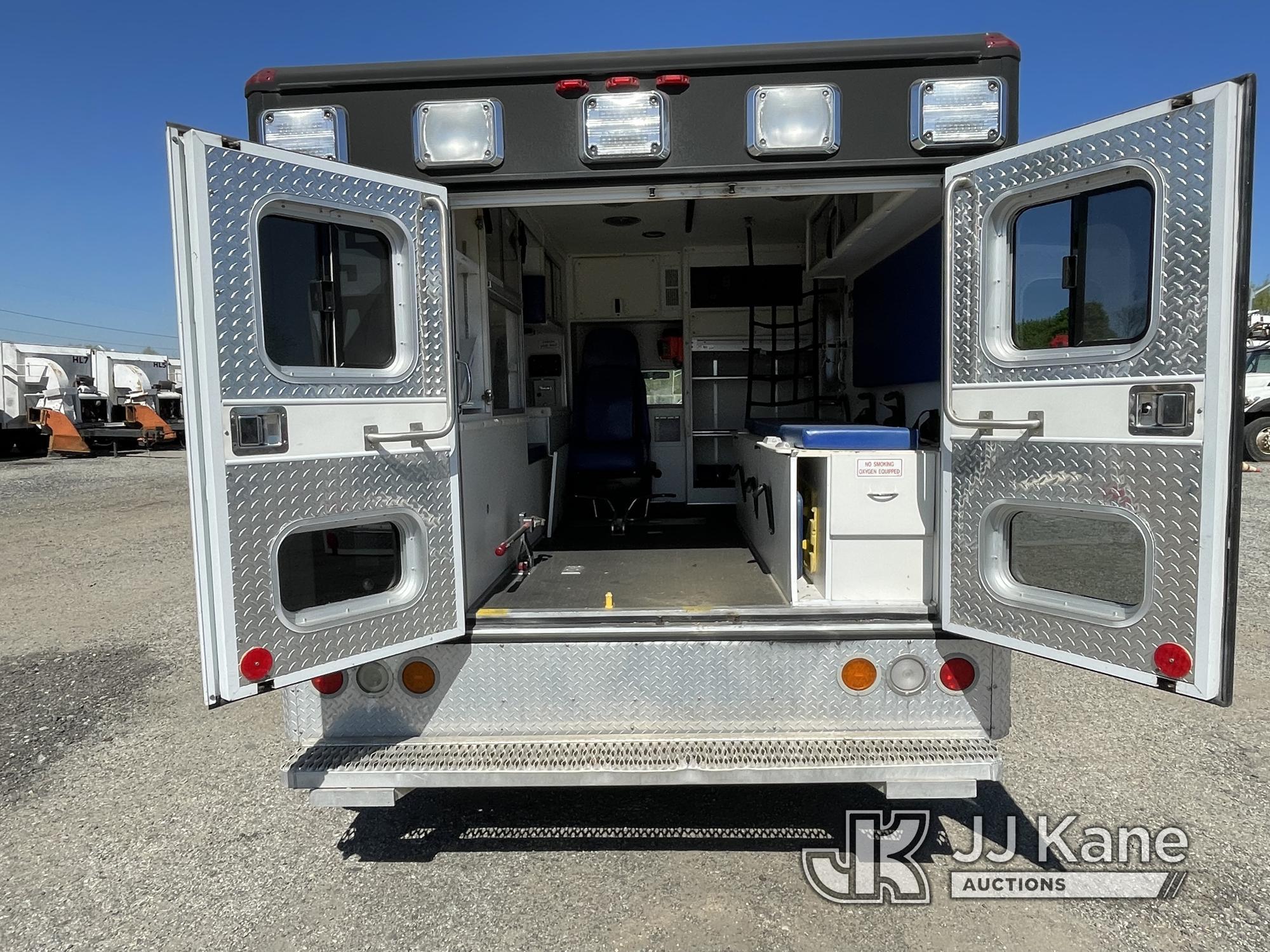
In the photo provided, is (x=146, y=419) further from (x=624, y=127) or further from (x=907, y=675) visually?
(x=907, y=675)

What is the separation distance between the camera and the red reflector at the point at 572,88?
2473 millimetres

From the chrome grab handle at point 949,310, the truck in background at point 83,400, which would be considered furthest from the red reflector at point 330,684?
the truck in background at point 83,400

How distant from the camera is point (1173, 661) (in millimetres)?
2053

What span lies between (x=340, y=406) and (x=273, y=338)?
0.85 ft

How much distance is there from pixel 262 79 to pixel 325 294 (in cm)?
71

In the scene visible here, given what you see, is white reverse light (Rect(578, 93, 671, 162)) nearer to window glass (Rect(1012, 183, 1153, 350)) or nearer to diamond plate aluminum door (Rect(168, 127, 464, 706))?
diamond plate aluminum door (Rect(168, 127, 464, 706))

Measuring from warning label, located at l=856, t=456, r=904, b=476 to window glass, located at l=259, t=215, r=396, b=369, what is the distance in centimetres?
162

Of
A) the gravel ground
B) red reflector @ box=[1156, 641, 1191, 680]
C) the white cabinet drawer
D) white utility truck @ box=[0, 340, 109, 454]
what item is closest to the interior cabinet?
the gravel ground

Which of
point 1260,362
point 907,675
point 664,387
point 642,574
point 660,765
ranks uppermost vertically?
point 1260,362

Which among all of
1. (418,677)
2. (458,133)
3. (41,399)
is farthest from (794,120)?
(41,399)

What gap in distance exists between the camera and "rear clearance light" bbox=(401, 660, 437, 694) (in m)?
2.58

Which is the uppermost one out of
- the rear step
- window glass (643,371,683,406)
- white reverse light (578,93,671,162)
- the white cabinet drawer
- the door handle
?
white reverse light (578,93,671,162)

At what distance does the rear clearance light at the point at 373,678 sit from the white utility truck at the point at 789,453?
12 mm

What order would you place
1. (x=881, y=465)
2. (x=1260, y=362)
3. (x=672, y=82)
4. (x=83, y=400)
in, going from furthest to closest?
(x=83, y=400) → (x=1260, y=362) → (x=881, y=465) → (x=672, y=82)
